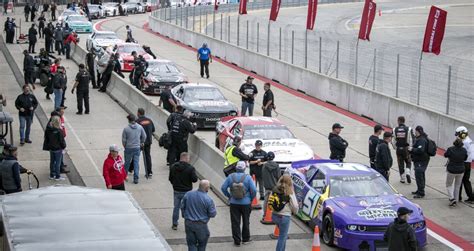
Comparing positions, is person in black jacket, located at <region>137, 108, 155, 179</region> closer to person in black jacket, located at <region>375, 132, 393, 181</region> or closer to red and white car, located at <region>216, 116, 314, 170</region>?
red and white car, located at <region>216, 116, 314, 170</region>

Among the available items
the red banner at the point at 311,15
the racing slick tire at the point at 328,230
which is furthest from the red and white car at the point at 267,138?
the red banner at the point at 311,15

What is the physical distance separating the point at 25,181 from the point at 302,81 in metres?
17.5

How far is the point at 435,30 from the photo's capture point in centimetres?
2788

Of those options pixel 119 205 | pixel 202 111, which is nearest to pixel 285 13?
pixel 202 111

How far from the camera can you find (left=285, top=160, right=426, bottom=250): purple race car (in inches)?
608

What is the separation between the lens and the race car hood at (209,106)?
2753 centimetres

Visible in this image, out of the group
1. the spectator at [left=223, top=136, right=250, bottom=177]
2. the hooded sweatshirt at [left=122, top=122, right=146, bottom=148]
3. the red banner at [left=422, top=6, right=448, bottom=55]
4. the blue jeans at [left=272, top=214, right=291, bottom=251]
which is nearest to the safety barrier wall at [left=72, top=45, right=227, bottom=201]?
the spectator at [left=223, top=136, right=250, bottom=177]

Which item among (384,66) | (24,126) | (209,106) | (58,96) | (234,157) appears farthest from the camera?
(384,66)

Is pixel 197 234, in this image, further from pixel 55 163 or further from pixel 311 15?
pixel 311 15

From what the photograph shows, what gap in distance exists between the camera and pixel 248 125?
22609mm

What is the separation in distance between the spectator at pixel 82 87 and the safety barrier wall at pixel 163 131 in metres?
1.57

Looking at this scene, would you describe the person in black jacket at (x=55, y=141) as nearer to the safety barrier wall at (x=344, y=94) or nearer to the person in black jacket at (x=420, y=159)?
the person in black jacket at (x=420, y=159)

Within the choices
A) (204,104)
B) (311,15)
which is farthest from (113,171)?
(311,15)

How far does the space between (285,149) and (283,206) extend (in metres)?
6.49
